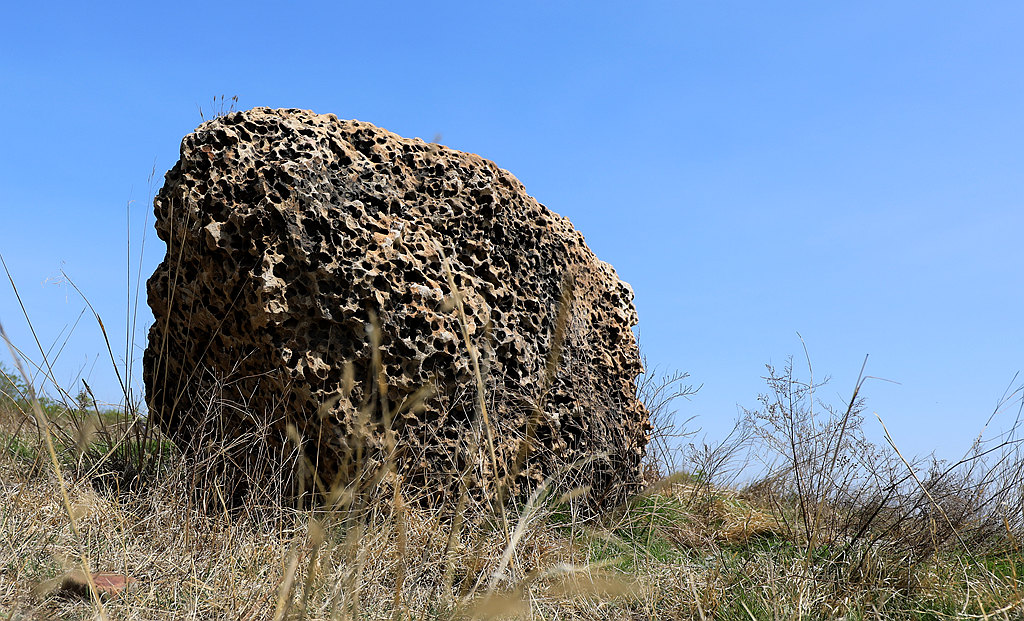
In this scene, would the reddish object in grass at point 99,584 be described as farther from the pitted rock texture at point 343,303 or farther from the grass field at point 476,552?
the pitted rock texture at point 343,303

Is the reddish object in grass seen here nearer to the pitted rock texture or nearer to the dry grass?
the dry grass

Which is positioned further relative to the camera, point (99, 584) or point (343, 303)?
point (343, 303)

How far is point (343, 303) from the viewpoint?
3629 millimetres

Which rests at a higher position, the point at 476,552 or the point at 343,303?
the point at 343,303

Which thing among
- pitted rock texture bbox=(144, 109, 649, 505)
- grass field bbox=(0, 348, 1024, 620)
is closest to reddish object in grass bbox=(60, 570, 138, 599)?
grass field bbox=(0, 348, 1024, 620)

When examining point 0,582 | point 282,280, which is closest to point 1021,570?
point 282,280

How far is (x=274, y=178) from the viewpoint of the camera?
3.77m

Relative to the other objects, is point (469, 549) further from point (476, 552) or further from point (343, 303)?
point (343, 303)

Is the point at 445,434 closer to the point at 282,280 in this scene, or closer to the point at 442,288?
the point at 442,288

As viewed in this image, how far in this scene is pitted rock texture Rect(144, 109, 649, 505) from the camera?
3639mm

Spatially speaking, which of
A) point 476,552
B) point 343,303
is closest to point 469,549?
point 476,552

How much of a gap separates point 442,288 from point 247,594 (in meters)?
1.75

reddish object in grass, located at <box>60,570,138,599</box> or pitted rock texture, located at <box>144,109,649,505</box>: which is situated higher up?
Answer: pitted rock texture, located at <box>144,109,649,505</box>

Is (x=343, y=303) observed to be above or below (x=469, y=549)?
above
